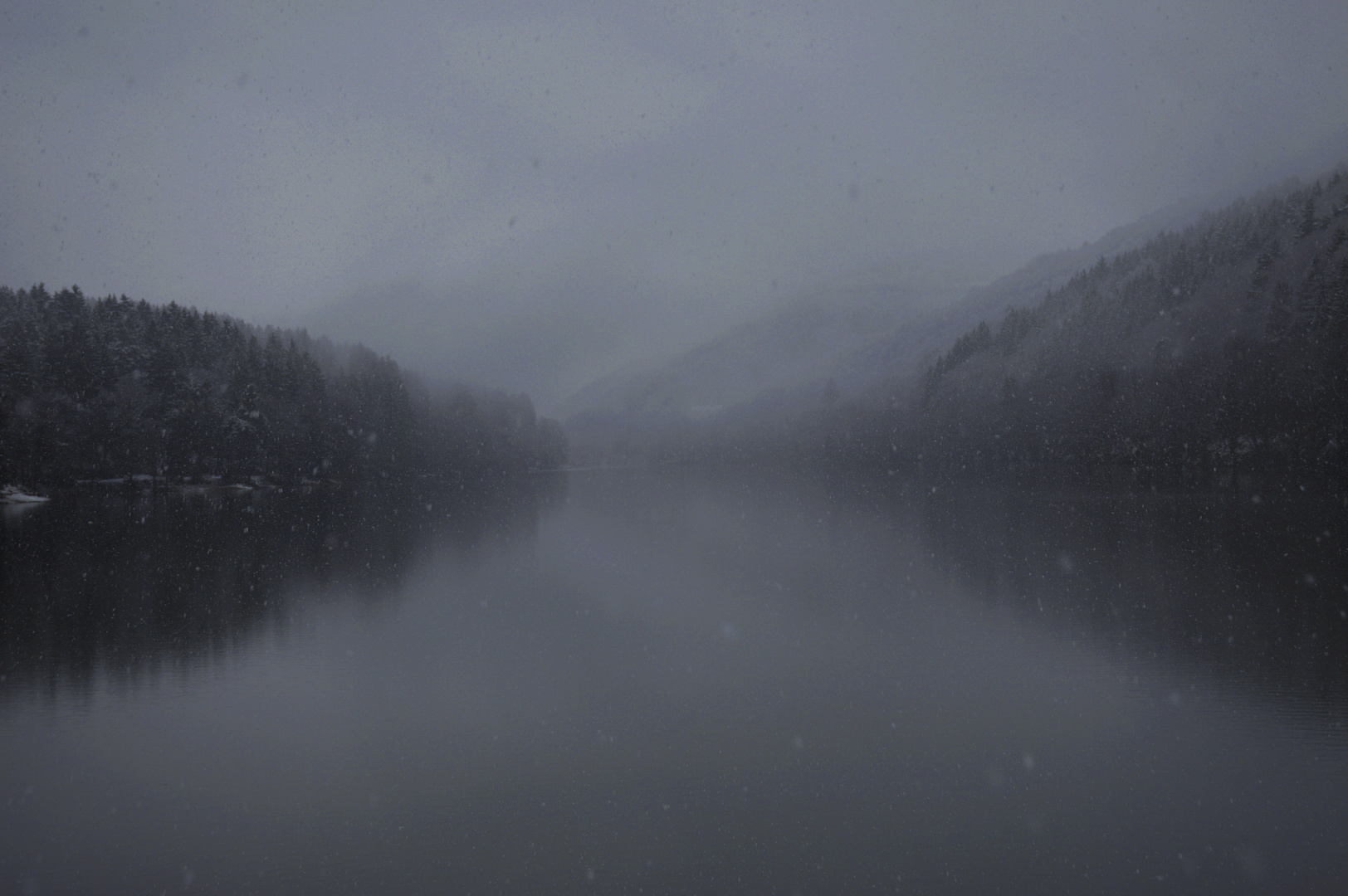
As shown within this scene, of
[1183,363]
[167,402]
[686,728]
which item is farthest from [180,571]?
[1183,363]

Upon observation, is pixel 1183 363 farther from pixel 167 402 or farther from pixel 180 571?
pixel 167 402

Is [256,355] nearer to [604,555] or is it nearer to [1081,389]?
[604,555]

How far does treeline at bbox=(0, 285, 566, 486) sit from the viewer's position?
7238cm

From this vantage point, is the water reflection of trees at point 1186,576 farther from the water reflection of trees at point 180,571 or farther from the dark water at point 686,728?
the water reflection of trees at point 180,571

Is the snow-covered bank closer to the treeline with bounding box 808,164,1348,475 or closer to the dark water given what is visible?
the dark water

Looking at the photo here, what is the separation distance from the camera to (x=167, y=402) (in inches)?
3120

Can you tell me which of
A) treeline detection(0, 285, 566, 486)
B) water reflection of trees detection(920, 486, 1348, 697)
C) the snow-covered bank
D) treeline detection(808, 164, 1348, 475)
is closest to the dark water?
water reflection of trees detection(920, 486, 1348, 697)

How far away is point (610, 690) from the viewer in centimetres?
1454

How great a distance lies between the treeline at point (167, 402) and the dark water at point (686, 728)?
194 feet

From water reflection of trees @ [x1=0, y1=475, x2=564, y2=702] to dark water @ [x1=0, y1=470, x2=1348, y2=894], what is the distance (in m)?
0.22

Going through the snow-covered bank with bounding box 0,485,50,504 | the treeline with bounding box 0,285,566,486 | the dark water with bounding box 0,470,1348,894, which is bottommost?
the dark water with bounding box 0,470,1348,894

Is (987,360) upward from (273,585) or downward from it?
upward

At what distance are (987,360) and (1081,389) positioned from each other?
1390 inches

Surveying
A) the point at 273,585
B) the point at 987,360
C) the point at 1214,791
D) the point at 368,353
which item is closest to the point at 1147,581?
the point at 1214,791
